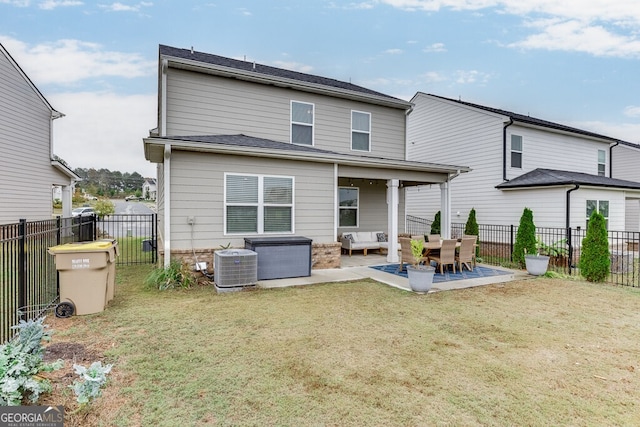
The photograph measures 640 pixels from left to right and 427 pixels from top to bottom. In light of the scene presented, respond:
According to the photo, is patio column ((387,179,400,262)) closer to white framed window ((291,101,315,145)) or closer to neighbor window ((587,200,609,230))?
white framed window ((291,101,315,145))

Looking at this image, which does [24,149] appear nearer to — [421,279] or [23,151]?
[23,151]

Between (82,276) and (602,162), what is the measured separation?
884 inches

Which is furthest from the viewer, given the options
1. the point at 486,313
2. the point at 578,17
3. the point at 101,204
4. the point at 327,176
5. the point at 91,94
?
the point at 101,204

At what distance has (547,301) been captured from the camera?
6477mm

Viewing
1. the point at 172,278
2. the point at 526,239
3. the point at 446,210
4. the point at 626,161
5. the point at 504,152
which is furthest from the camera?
the point at 626,161

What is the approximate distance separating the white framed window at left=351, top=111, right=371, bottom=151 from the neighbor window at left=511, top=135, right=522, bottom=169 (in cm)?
643

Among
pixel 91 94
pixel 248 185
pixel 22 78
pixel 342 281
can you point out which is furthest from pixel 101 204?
pixel 342 281

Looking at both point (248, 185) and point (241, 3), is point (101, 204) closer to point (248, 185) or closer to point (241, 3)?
point (241, 3)

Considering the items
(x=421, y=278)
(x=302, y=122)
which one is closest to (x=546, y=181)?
(x=421, y=278)

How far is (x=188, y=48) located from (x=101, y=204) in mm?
17966

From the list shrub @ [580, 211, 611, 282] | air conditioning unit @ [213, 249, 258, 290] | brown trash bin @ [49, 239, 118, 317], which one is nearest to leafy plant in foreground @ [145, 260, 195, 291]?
air conditioning unit @ [213, 249, 258, 290]

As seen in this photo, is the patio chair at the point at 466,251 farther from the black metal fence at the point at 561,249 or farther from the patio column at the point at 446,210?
the black metal fence at the point at 561,249

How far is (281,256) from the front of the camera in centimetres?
812

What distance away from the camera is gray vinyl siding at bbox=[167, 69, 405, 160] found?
969cm
